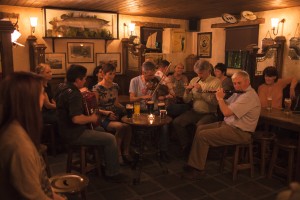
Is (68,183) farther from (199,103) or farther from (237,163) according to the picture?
(199,103)

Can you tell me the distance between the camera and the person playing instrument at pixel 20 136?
1373 mm

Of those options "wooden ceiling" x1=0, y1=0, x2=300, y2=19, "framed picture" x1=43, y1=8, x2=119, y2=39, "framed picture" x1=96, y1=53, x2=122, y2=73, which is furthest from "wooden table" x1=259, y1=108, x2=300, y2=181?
"framed picture" x1=43, y1=8, x2=119, y2=39

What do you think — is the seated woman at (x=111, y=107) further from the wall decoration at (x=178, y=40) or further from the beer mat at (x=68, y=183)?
the wall decoration at (x=178, y=40)

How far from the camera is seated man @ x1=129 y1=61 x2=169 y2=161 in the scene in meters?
4.27

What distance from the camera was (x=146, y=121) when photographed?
11.7 ft

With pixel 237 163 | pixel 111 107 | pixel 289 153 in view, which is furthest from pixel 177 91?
pixel 289 153

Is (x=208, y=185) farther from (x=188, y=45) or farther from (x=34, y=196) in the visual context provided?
(x=188, y=45)

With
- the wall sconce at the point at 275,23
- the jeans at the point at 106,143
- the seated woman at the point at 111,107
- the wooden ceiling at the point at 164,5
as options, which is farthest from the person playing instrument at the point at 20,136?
the wall sconce at the point at 275,23

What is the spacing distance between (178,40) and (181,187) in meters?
5.32

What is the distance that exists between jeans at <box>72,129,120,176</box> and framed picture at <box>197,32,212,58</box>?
526cm

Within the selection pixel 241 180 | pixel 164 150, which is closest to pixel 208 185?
pixel 241 180

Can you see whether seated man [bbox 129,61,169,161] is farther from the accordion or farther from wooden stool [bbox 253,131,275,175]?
wooden stool [bbox 253,131,275,175]

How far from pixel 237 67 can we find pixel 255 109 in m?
3.88

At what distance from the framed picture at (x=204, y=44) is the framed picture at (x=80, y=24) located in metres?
2.49
